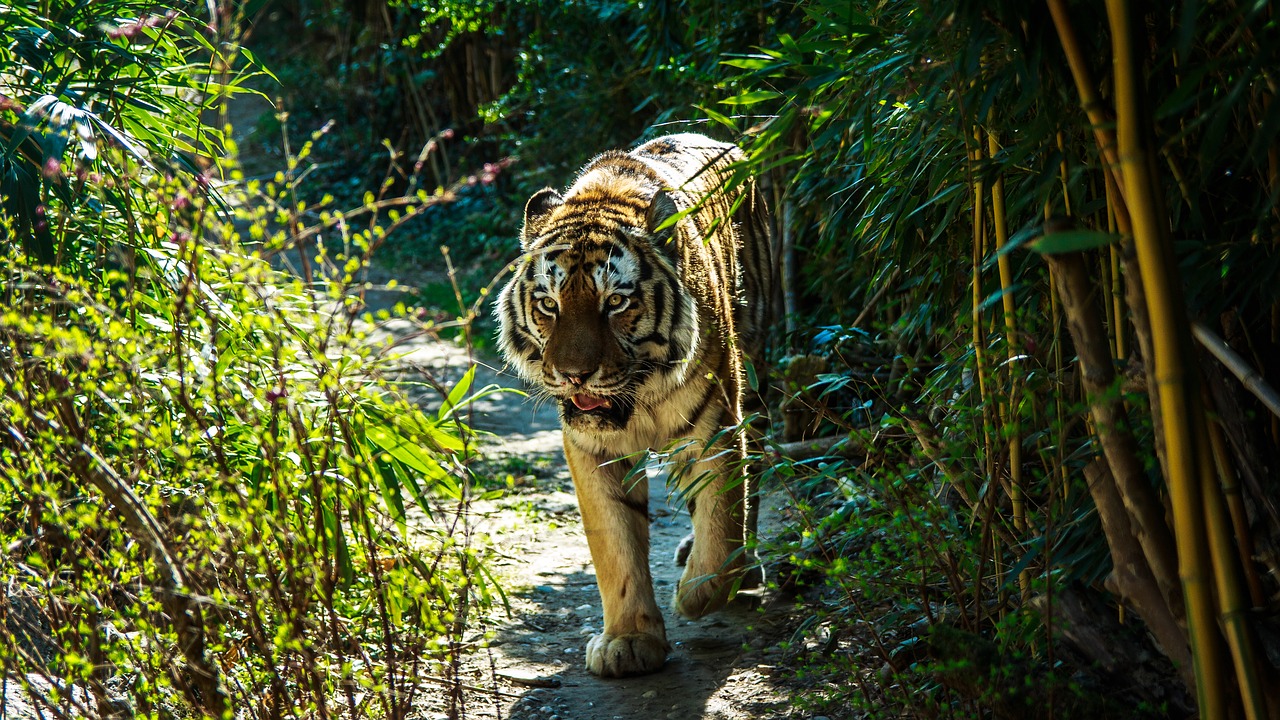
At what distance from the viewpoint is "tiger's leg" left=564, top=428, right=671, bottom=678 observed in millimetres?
2943

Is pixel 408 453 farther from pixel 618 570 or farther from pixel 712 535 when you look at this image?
pixel 712 535

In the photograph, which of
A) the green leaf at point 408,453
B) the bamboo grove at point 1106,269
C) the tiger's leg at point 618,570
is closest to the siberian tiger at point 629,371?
the tiger's leg at point 618,570

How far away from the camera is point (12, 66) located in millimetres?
2725

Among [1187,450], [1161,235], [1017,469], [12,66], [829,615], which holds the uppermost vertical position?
[12,66]

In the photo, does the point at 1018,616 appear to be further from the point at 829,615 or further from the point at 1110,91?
the point at 1110,91

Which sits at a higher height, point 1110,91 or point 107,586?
point 1110,91

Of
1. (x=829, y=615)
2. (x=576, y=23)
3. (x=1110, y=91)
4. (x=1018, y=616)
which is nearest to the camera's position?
(x=1110, y=91)

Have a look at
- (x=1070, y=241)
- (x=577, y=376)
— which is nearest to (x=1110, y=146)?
(x=1070, y=241)

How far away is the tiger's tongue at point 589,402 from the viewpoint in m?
3.05

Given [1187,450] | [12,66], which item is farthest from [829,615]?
[12,66]

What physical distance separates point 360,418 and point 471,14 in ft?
17.9

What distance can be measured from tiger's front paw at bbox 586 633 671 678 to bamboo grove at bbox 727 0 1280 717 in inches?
35.9

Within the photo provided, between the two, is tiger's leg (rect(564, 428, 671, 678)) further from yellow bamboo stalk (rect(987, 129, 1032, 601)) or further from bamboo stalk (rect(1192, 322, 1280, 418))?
bamboo stalk (rect(1192, 322, 1280, 418))

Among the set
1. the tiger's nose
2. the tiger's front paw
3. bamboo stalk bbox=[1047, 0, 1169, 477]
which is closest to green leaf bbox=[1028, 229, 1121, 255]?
bamboo stalk bbox=[1047, 0, 1169, 477]
